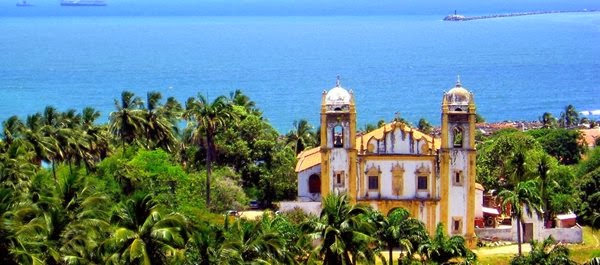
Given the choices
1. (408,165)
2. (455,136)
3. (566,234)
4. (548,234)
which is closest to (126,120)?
(408,165)

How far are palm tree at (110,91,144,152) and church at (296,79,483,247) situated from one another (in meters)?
10.2

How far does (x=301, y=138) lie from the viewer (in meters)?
67.4

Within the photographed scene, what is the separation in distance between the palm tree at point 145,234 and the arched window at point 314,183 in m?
23.0

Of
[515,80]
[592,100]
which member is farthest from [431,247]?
A: [515,80]

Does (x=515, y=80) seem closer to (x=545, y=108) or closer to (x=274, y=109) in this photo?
(x=545, y=108)

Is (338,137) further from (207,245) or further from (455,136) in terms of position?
(207,245)

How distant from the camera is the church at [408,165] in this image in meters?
52.0

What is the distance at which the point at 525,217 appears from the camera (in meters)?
52.3

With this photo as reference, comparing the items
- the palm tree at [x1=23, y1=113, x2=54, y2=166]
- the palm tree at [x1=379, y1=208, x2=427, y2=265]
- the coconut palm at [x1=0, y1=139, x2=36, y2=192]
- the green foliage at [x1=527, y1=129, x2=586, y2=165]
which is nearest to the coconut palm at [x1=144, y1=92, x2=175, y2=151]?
the palm tree at [x1=23, y1=113, x2=54, y2=166]

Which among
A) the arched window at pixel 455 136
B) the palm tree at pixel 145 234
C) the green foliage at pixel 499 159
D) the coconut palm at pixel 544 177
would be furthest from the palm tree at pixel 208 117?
the palm tree at pixel 145 234

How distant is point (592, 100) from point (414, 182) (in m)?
103

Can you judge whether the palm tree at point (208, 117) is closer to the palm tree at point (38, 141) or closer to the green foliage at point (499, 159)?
the palm tree at point (38, 141)

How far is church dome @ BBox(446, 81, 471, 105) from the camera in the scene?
170ft

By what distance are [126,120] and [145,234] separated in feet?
77.1
